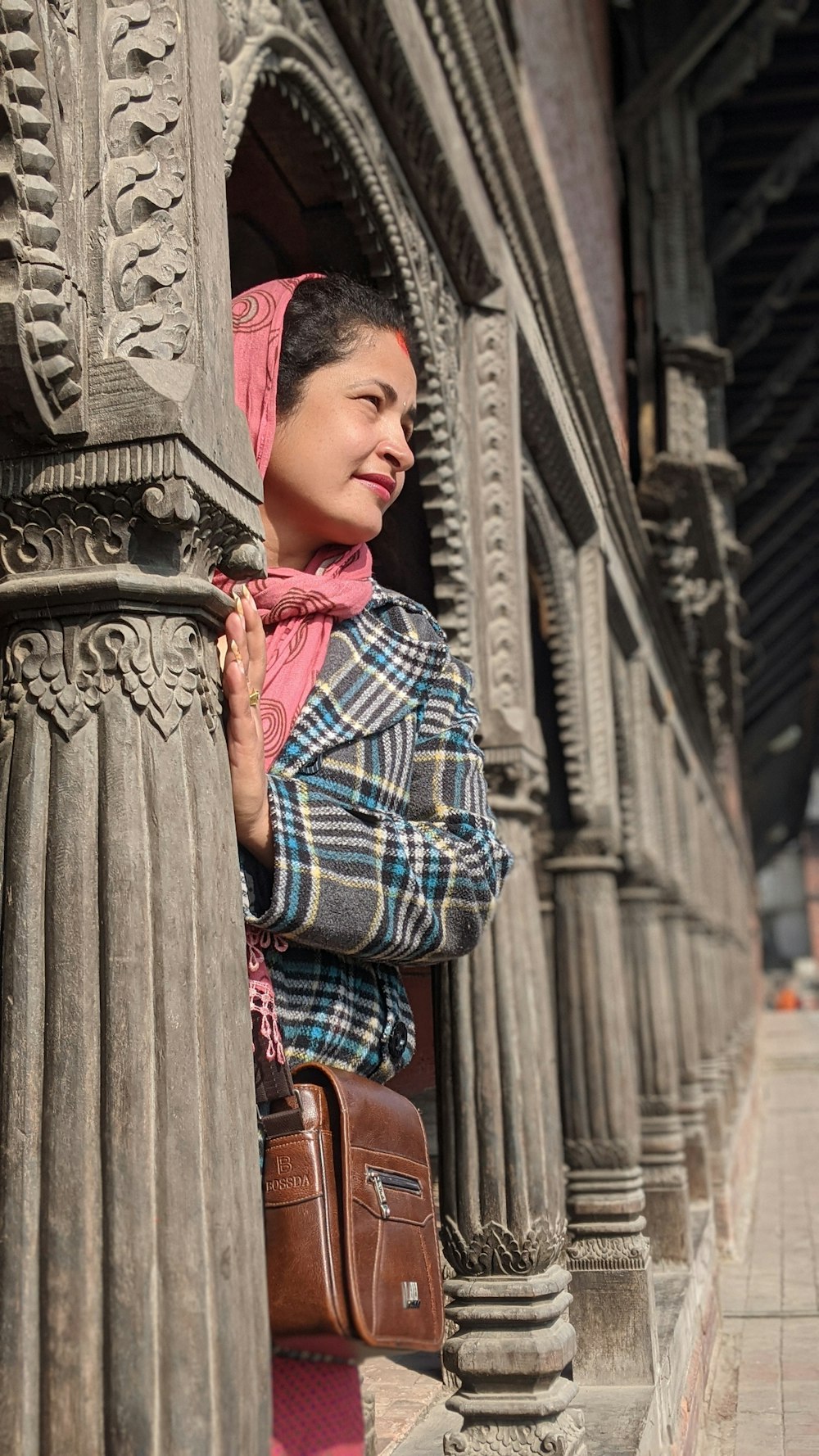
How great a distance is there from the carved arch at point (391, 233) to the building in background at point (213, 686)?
0.4 inches

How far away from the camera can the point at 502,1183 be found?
3.40m

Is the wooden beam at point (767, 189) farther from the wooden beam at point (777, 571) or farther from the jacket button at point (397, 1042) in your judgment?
the jacket button at point (397, 1042)

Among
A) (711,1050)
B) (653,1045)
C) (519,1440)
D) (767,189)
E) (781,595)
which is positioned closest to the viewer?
(519,1440)

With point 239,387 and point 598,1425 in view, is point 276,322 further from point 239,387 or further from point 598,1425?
point 598,1425

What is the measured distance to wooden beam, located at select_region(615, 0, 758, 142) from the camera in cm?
888

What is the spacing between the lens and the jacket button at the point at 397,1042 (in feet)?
6.37

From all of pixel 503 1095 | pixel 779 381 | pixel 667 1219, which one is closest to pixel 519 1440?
pixel 503 1095

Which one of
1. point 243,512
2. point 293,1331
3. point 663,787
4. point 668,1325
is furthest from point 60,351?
point 663,787

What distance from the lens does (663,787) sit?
377 inches

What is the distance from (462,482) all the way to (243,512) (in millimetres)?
1954

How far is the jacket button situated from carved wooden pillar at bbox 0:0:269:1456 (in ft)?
1.26

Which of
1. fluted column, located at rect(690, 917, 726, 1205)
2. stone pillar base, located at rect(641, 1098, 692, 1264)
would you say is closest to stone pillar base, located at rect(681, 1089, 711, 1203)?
fluted column, located at rect(690, 917, 726, 1205)

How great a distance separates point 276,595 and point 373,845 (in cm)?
35

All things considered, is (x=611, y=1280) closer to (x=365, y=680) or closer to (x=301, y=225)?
(x=301, y=225)
